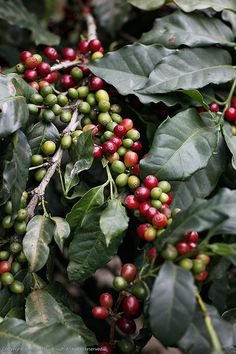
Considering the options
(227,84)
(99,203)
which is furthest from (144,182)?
A: (227,84)

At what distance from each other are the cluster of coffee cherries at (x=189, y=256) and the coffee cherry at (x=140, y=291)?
0.05 meters

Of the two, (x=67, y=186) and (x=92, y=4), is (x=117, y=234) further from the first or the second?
(x=92, y=4)

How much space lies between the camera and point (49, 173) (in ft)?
3.10

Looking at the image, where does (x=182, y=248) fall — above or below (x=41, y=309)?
above

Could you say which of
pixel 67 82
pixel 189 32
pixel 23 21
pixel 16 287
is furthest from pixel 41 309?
pixel 23 21

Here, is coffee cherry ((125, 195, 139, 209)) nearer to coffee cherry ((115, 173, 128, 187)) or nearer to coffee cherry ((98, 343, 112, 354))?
coffee cherry ((115, 173, 128, 187))

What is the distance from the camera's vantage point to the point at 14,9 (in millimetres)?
1390

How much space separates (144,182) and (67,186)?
0.15m

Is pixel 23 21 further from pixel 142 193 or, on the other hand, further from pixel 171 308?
→ pixel 171 308

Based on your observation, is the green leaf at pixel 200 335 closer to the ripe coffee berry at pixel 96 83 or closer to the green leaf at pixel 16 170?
the green leaf at pixel 16 170

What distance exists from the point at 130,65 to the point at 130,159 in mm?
219

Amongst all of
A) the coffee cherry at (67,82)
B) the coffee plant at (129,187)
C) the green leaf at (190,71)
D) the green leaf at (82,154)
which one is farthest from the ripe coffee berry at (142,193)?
the coffee cherry at (67,82)

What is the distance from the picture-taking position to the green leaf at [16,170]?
0.86m

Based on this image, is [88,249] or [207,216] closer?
[207,216]
